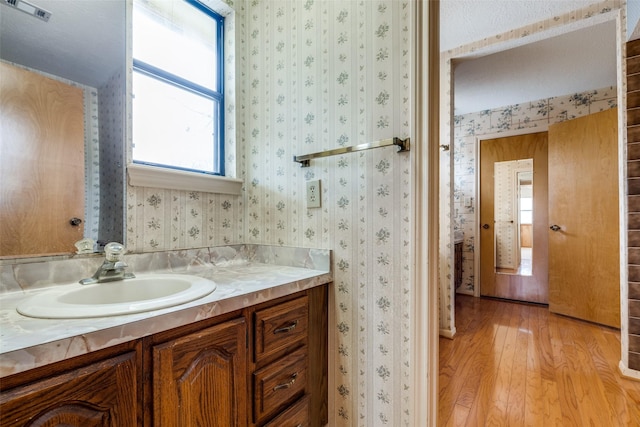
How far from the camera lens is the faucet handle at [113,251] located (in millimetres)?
971

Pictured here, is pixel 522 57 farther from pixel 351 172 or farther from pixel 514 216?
pixel 351 172

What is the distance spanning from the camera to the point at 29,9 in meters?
0.93

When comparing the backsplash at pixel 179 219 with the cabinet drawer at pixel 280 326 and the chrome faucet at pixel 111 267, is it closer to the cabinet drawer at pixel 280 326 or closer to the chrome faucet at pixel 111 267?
the chrome faucet at pixel 111 267

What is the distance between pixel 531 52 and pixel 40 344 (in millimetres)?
3512

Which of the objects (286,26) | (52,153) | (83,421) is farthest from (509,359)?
(52,153)

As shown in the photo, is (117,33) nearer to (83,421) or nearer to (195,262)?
(195,262)

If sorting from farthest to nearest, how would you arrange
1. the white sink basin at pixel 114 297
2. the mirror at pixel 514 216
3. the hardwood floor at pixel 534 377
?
the mirror at pixel 514 216, the hardwood floor at pixel 534 377, the white sink basin at pixel 114 297

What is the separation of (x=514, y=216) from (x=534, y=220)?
0.20 meters

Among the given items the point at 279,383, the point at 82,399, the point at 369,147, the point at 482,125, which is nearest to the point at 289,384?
the point at 279,383

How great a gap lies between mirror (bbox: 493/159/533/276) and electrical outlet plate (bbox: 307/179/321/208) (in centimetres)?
316

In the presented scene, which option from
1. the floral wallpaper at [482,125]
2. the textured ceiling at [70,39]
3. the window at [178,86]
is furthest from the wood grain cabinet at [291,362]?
the floral wallpaper at [482,125]

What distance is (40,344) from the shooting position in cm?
50

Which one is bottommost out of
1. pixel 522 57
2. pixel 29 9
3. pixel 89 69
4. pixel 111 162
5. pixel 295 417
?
pixel 295 417

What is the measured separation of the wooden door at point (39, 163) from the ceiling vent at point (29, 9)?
20 centimetres
